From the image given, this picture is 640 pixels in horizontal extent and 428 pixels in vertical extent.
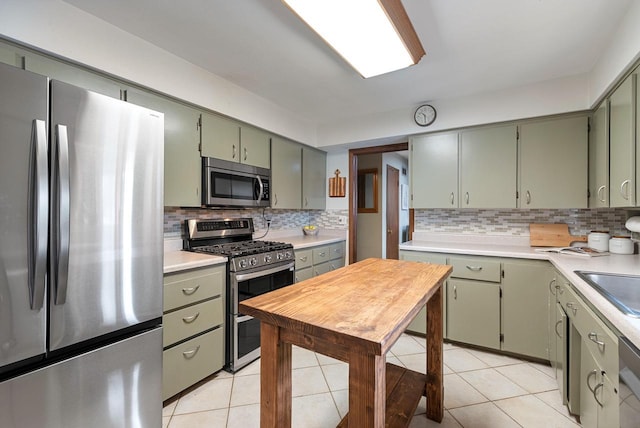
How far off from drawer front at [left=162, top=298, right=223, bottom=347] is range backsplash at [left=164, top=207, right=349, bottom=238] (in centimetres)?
77

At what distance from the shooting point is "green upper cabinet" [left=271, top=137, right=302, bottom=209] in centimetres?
302

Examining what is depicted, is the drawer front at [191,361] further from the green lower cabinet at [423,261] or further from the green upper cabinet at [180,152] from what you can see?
the green lower cabinet at [423,261]

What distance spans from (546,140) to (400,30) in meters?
1.83

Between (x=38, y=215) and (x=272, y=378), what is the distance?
104 cm

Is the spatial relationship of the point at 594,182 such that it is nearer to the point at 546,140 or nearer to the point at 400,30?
the point at 546,140

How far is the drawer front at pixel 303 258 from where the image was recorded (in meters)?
2.87

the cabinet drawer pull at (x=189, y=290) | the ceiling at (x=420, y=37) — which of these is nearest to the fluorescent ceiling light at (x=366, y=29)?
the ceiling at (x=420, y=37)

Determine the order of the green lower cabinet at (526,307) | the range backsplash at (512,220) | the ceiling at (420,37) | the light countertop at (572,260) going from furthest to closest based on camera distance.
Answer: the range backsplash at (512,220), the green lower cabinet at (526,307), the ceiling at (420,37), the light countertop at (572,260)

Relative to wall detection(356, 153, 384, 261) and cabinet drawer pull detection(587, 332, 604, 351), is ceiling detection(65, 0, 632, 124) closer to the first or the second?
cabinet drawer pull detection(587, 332, 604, 351)

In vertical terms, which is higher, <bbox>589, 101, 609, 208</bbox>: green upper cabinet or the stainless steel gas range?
<bbox>589, 101, 609, 208</bbox>: green upper cabinet

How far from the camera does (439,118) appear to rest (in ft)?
9.23

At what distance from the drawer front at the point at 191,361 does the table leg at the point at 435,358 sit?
1.44m

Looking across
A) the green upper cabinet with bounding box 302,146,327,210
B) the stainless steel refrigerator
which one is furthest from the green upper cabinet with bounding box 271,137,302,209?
the stainless steel refrigerator

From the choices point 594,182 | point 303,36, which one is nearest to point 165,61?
point 303,36
